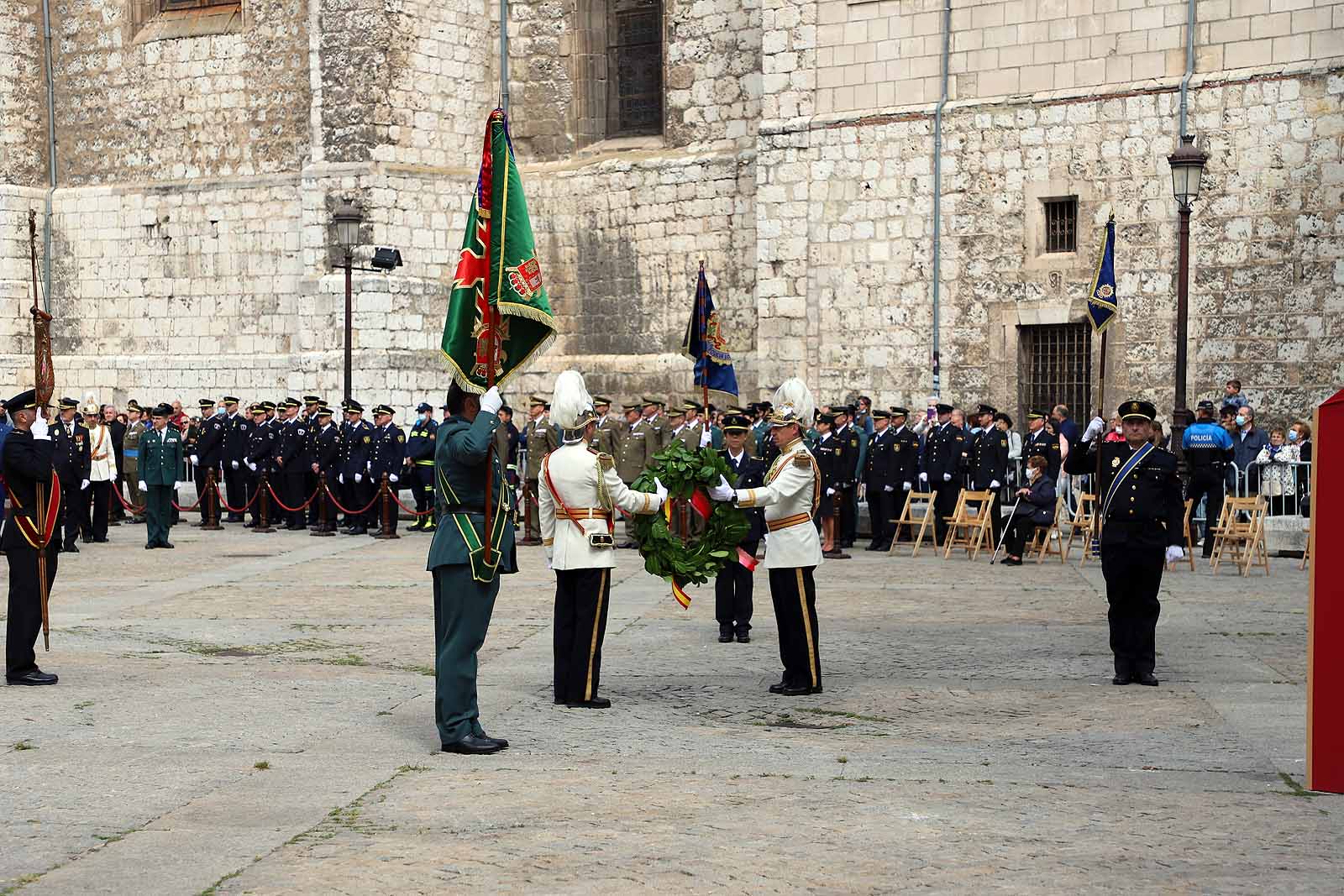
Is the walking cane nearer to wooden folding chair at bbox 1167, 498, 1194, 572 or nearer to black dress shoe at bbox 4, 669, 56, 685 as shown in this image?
wooden folding chair at bbox 1167, 498, 1194, 572

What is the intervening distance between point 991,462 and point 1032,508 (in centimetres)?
135

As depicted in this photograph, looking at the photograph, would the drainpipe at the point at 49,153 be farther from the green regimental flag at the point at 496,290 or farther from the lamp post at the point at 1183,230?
the green regimental flag at the point at 496,290

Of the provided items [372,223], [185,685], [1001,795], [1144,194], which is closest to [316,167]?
[372,223]

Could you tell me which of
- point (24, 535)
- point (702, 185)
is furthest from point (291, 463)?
point (24, 535)

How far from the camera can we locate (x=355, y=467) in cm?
2098

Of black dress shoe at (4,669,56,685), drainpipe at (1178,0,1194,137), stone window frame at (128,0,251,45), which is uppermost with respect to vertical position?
stone window frame at (128,0,251,45)

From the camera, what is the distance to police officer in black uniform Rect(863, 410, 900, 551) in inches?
743

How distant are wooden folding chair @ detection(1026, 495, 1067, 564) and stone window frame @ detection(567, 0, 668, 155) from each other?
34.9 ft

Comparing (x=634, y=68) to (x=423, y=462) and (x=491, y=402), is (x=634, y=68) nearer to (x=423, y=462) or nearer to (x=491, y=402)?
(x=423, y=462)

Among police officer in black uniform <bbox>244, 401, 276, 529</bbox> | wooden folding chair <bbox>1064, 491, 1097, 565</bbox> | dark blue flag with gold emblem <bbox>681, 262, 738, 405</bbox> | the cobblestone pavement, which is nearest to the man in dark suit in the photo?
the cobblestone pavement

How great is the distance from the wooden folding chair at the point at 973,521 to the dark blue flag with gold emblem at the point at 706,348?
3.26 meters

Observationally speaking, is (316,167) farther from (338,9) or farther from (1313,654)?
(1313,654)

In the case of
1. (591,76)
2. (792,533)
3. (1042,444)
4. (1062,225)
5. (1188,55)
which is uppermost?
(591,76)

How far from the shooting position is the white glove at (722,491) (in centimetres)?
991
